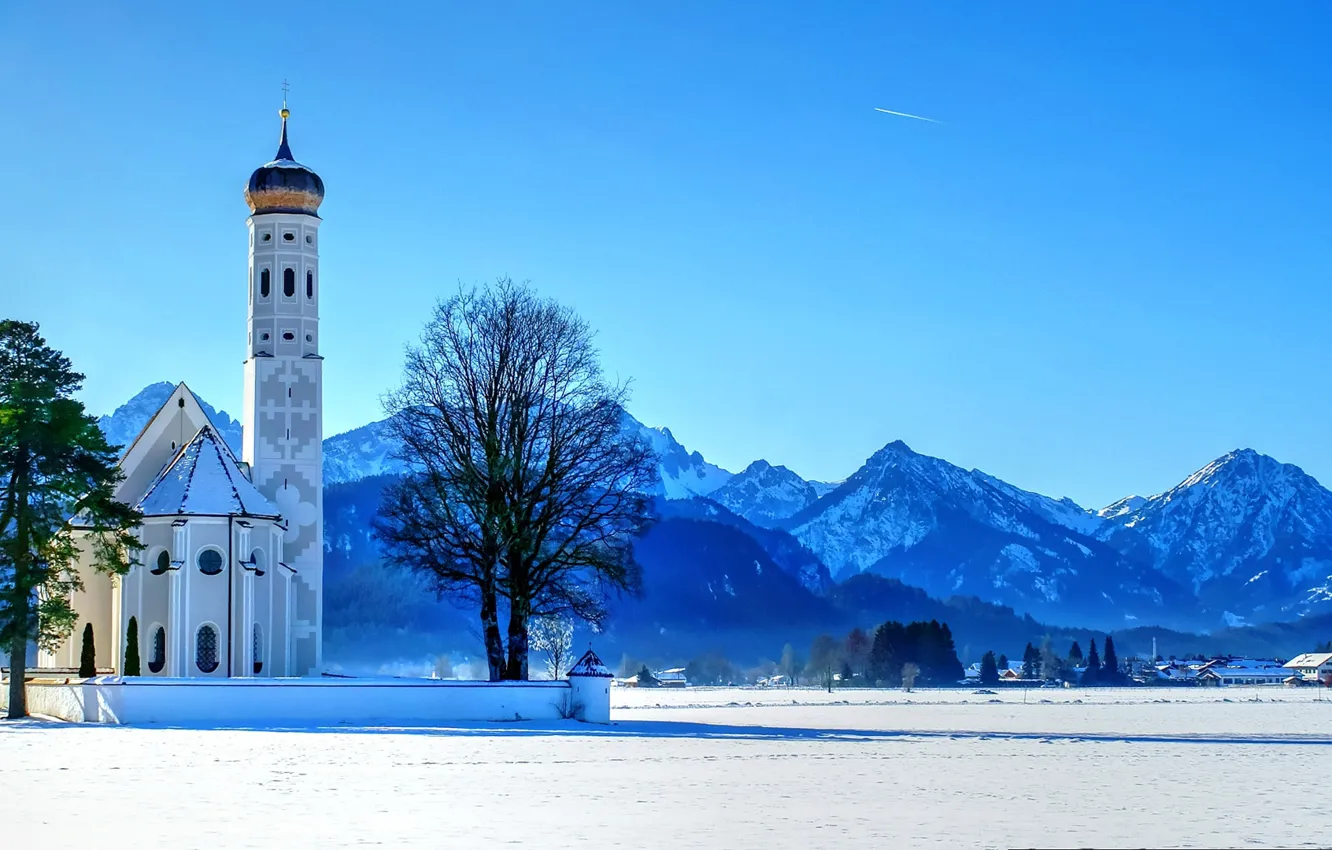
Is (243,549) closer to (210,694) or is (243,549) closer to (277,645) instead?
(277,645)

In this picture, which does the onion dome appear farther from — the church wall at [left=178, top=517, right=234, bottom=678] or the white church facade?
the church wall at [left=178, top=517, right=234, bottom=678]

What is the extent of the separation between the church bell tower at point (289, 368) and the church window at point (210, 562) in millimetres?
4941

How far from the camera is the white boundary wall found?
55.0 meters

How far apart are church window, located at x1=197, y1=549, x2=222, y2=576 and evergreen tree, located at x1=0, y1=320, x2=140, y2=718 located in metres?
6.71

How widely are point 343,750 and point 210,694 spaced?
15449 millimetres

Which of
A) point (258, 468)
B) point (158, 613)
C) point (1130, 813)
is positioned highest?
point (258, 468)

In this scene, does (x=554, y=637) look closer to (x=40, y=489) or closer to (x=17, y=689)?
(x=17, y=689)

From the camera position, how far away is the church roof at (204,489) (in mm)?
69062

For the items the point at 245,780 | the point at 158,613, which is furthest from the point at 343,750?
the point at 158,613

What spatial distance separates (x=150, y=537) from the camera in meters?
69.2

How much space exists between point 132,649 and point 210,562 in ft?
14.5

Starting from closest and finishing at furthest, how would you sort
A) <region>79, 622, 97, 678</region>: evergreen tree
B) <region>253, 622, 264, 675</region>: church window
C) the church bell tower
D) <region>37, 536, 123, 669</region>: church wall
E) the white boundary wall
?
the white boundary wall, <region>79, 622, 97, 678</region>: evergreen tree, <region>253, 622, 264, 675</region>: church window, <region>37, 536, 123, 669</region>: church wall, the church bell tower

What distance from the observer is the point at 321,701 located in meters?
56.1

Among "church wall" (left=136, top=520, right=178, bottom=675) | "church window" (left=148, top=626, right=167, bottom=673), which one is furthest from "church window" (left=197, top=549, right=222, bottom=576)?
"church window" (left=148, top=626, right=167, bottom=673)
